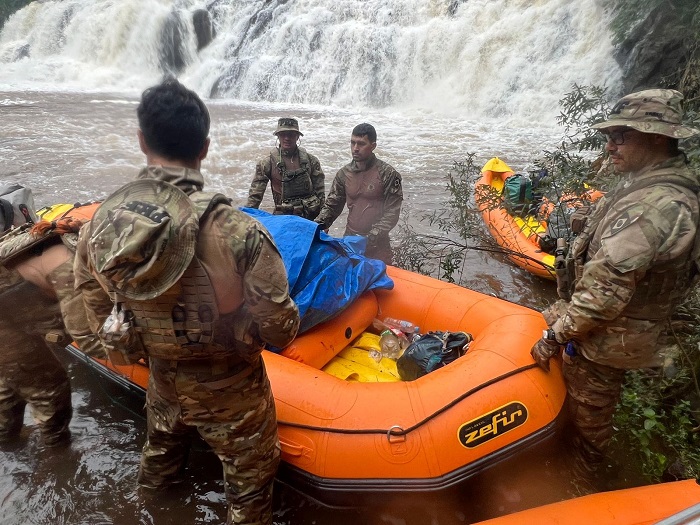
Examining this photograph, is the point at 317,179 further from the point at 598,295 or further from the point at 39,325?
the point at 598,295

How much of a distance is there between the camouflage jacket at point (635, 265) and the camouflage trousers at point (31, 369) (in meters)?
2.68

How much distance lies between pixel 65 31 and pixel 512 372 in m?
24.9

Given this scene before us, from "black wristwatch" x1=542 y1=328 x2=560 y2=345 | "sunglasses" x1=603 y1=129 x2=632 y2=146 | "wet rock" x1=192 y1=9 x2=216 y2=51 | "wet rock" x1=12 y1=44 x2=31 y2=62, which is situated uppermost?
"wet rock" x1=192 y1=9 x2=216 y2=51

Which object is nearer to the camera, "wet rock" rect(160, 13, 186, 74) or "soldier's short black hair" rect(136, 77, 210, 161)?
"soldier's short black hair" rect(136, 77, 210, 161)

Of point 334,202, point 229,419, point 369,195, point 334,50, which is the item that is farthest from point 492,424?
point 334,50

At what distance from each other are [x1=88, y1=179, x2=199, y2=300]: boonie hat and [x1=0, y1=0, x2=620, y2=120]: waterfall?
40.1ft

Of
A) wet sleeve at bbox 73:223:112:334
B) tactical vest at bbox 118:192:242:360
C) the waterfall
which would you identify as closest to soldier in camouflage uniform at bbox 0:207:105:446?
wet sleeve at bbox 73:223:112:334

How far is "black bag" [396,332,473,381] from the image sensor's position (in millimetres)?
2879

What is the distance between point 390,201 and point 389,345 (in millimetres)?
1477

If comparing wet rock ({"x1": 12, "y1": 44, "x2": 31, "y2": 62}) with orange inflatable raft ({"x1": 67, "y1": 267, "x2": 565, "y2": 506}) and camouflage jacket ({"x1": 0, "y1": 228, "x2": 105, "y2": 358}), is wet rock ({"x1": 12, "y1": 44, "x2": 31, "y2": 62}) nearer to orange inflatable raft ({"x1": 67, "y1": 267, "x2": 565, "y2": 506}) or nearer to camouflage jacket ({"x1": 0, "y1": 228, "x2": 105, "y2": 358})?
camouflage jacket ({"x1": 0, "y1": 228, "x2": 105, "y2": 358})

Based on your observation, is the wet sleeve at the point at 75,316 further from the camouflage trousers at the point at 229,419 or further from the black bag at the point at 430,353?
the black bag at the point at 430,353

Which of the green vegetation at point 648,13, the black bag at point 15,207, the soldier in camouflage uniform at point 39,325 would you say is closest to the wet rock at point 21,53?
the green vegetation at point 648,13

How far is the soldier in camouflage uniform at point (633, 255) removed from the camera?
190 cm

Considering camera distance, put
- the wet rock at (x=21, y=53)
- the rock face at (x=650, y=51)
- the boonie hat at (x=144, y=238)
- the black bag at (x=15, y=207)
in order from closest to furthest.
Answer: the boonie hat at (x=144, y=238) → the black bag at (x=15, y=207) → the rock face at (x=650, y=51) → the wet rock at (x=21, y=53)
